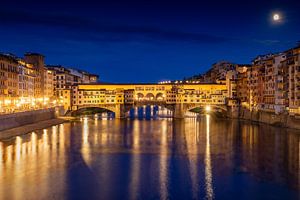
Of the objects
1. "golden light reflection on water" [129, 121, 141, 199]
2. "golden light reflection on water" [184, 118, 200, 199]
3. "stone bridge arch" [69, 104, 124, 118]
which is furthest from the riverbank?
"golden light reflection on water" [184, 118, 200, 199]

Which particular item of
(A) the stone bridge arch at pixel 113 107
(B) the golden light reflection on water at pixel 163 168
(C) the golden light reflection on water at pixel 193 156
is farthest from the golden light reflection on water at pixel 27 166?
(A) the stone bridge arch at pixel 113 107

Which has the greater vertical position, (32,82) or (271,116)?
(32,82)

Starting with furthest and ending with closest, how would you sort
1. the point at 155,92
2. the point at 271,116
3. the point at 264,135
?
the point at 155,92 → the point at 271,116 → the point at 264,135

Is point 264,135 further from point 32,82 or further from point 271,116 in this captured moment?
point 32,82

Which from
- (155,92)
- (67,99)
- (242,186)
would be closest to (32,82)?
(67,99)

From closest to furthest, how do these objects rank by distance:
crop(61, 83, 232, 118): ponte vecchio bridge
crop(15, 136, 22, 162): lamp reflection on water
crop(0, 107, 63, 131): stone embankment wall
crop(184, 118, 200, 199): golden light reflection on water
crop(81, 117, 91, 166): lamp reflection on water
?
crop(184, 118, 200, 199): golden light reflection on water, crop(15, 136, 22, 162): lamp reflection on water, crop(81, 117, 91, 166): lamp reflection on water, crop(0, 107, 63, 131): stone embankment wall, crop(61, 83, 232, 118): ponte vecchio bridge

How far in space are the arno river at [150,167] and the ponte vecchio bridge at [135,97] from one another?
2602 centimetres

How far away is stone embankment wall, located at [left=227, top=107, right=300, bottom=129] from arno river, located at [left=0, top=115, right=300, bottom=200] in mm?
4048

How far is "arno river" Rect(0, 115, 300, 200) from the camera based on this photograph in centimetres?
1767

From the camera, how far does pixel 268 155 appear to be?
2614cm

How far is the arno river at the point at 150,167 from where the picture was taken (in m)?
17.7

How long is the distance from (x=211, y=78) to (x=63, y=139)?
6938cm

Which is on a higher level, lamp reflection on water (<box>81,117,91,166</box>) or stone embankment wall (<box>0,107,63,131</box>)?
stone embankment wall (<box>0,107,63,131</box>)

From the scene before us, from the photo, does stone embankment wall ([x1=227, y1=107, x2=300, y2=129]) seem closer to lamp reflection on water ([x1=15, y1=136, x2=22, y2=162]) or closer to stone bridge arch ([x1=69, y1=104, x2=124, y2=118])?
stone bridge arch ([x1=69, y1=104, x2=124, y2=118])
